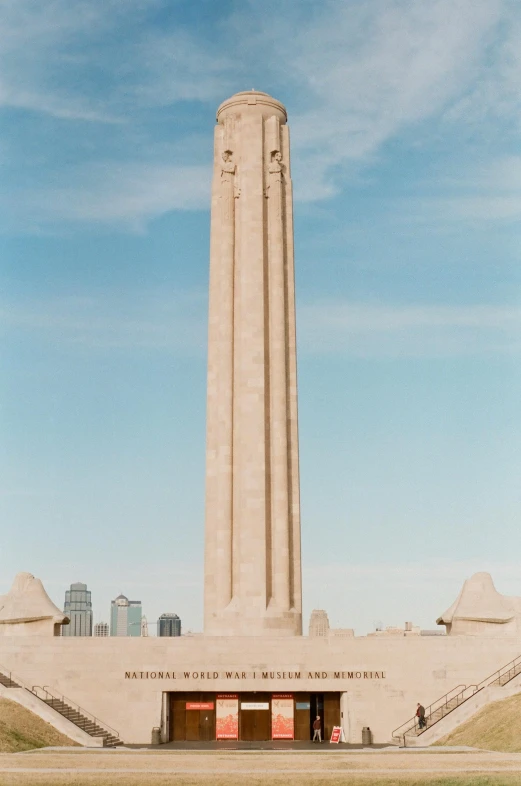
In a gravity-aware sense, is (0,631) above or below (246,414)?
below

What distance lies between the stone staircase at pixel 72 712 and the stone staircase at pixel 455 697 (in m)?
14.6

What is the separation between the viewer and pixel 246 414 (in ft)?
197

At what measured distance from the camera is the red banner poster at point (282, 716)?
169ft

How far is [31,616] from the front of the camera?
55969 mm

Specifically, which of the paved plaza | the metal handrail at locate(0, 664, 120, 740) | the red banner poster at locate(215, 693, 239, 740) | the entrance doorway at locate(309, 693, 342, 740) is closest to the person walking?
the entrance doorway at locate(309, 693, 342, 740)

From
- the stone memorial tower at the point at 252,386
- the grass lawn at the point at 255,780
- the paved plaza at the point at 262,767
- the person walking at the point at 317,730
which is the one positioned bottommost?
the grass lawn at the point at 255,780

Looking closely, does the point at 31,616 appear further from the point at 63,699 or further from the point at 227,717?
the point at 227,717

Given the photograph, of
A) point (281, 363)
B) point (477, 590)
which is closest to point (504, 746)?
point (477, 590)

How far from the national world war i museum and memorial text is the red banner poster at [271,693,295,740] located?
3.0 inches

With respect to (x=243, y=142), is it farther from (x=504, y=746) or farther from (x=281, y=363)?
(x=504, y=746)

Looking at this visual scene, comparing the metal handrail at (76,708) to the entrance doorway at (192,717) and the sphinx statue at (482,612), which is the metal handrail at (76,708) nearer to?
the entrance doorway at (192,717)

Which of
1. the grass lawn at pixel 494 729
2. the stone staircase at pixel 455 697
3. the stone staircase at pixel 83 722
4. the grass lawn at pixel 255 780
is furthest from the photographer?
the stone staircase at pixel 455 697

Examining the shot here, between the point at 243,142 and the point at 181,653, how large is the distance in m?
33.2

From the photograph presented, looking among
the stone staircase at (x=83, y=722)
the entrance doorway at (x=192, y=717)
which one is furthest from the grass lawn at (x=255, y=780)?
the entrance doorway at (x=192, y=717)
